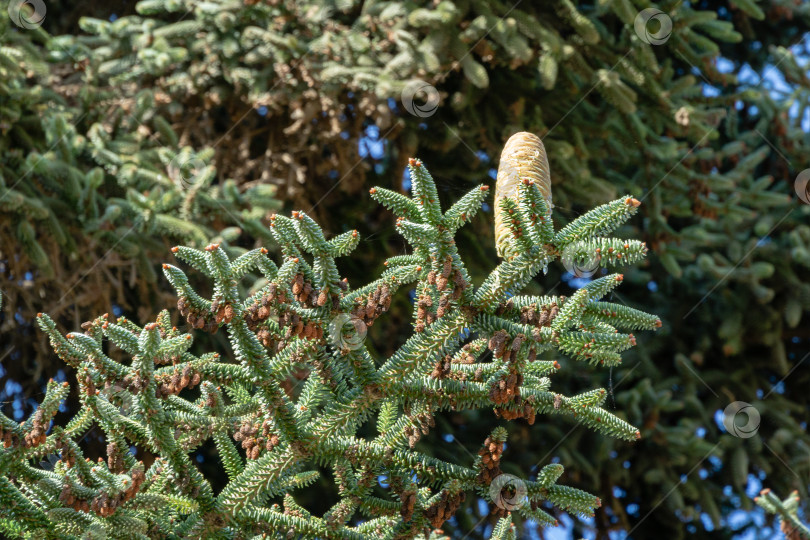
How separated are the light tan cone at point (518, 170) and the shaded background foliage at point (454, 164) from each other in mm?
2303

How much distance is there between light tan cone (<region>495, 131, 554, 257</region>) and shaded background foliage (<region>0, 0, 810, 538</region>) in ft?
7.56

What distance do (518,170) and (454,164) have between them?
328 cm

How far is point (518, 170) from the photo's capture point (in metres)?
1.93

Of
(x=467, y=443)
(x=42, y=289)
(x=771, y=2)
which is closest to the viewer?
(x=42, y=289)

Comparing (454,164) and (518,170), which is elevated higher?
(518,170)

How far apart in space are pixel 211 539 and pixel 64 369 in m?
3.21

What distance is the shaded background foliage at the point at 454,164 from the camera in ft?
14.0

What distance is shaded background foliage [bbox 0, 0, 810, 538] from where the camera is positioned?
4270 mm

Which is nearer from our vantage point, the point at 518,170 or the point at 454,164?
the point at 518,170

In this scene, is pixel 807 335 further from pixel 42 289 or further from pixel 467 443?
pixel 42 289

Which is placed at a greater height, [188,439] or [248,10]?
[248,10]

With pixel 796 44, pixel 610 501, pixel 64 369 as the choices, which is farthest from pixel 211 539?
pixel 796 44

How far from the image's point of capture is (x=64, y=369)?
4.75 m

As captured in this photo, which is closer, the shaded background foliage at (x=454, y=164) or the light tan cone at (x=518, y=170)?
the light tan cone at (x=518, y=170)
